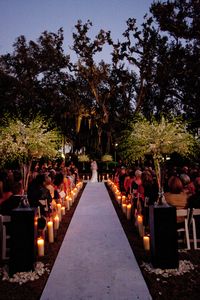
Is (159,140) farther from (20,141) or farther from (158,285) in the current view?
(158,285)

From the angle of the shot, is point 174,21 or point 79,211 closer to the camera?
point 79,211

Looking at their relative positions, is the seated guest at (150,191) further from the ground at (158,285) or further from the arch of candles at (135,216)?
the ground at (158,285)

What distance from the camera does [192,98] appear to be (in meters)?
23.9

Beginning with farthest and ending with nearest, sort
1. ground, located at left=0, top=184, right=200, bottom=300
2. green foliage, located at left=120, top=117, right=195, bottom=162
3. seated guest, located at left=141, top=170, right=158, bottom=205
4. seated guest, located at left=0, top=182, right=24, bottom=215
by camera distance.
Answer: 1. green foliage, located at left=120, top=117, right=195, bottom=162
2. seated guest, located at left=141, top=170, right=158, bottom=205
3. seated guest, located at left=0, top=182, right=24, bottom=215
4. ground, located at left=0, top=184, right=200, bottom=300

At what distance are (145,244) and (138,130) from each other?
491cm

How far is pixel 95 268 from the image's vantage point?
5465mm

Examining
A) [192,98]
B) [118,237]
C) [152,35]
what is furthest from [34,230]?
[152,35]

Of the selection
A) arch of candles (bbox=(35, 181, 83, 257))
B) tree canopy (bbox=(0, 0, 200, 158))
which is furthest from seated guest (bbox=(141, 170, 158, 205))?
tree canopy (bbox=(0, 0, 200, 158))

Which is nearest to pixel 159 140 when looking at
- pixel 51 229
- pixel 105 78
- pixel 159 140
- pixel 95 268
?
pixel 159 140

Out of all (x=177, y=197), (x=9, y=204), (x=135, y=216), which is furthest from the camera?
(x=135, y=216)

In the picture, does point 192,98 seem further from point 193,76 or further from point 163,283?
point 163,283

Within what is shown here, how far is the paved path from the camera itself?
4.49m

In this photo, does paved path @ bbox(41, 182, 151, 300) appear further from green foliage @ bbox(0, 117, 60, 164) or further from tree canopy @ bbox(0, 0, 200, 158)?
tree canopy @ bbox(0, 0, 200, 158)

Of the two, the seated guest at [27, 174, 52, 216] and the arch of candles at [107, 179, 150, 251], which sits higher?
the seated guest at [27, 174, 52, 216]
